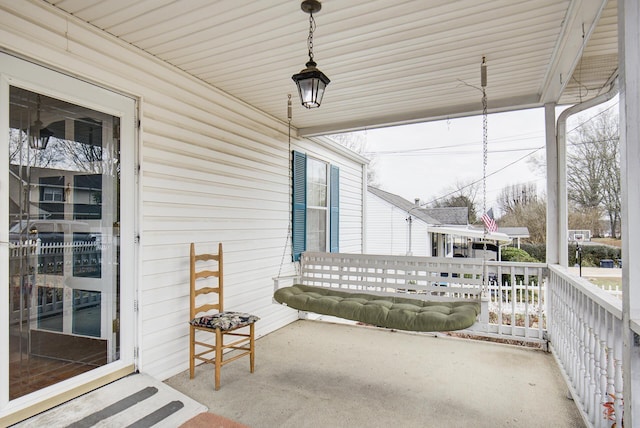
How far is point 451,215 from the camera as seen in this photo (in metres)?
15.2

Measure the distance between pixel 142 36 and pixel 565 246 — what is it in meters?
4.36

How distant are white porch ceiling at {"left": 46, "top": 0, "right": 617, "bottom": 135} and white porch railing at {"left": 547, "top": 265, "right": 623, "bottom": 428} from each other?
1.71m

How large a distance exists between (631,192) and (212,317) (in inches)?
117

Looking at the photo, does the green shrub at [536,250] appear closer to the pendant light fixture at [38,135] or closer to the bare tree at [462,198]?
the bare tree at [462,198]

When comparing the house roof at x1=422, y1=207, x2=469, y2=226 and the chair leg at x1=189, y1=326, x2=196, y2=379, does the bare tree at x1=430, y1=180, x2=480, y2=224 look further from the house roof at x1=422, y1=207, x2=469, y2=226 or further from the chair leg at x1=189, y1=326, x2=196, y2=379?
the chair leg at x1=189, y1=326, x2=196, y2=379

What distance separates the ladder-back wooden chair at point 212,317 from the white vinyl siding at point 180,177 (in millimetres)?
149

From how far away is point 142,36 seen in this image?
266 cm

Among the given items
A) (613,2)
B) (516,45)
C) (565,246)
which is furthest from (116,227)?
(565,246)

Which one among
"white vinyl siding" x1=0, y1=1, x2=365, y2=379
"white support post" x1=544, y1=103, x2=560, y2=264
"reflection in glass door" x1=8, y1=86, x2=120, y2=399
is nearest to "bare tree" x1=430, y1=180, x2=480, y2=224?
"white support post" x1=544, y1=103, x2=560, y2=264

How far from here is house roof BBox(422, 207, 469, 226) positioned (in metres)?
14.9

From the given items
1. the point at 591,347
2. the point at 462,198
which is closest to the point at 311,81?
the point at 591,347

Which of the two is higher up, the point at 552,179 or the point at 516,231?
the point at 552,179

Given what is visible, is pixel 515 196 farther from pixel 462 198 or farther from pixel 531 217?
pixel 462 198

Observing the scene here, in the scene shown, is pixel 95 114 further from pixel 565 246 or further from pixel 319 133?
pixel 565 246
